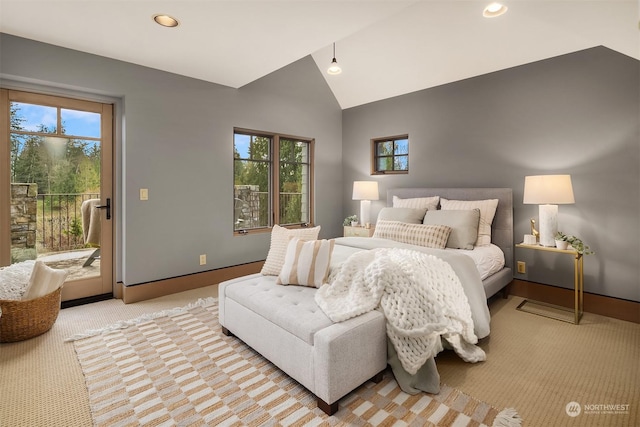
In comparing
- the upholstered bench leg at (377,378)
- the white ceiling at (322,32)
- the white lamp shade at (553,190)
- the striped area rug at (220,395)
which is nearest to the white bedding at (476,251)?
the white lamp shade at (553,190)

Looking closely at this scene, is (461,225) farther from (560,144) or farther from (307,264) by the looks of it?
(307,264)

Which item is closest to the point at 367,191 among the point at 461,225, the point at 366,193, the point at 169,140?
the point at 366,193

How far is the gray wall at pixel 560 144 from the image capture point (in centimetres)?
281

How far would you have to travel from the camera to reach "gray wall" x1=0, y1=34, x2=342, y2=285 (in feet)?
9.38

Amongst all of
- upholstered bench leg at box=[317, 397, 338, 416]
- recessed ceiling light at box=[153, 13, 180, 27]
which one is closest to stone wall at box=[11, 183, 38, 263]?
recessed ceiling light at box=[153, 13, 180, 27]

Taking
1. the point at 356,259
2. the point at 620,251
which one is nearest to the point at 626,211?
the point at 620,251

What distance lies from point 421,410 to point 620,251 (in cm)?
259

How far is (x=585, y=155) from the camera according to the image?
3.01 m

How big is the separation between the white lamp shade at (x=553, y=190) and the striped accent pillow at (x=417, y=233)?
839 mm

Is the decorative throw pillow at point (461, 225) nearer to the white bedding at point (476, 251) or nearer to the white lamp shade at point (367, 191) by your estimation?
the white bedding at point (476, 251)

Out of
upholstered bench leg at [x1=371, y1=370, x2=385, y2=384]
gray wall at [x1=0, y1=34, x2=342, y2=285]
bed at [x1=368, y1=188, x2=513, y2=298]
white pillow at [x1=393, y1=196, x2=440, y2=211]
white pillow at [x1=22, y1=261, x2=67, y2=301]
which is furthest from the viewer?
white pillow at [x1=393, y1=196, x2=440, y2=211]

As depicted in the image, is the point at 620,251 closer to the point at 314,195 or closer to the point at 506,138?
the point at 506,138

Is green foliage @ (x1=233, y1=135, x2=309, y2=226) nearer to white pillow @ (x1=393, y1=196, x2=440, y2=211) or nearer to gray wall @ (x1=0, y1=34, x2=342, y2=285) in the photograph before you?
gray wall @ (x1=0, y1=34, x2=342, y2=285)

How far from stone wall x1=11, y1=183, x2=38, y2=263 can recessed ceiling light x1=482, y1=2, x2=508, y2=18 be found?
434 centimetres
